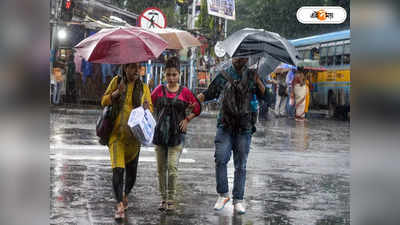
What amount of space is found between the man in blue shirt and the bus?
18549 millimetres

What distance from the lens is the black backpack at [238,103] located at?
6.68 m

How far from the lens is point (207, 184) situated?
8.39m

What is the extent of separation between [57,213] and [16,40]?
3.66m

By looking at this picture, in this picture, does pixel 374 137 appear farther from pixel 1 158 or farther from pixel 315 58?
pixel 315 58

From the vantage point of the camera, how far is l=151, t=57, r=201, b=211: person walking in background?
6.50m

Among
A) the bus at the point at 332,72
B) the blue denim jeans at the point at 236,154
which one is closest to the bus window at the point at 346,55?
the bus at the point at 332,72

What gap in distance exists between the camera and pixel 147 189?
25.8 feet

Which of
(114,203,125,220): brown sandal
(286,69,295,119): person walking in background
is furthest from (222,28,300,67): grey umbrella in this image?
(286,69,295,119): person walking in background

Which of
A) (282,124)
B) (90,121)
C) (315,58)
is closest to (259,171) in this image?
(90,121)

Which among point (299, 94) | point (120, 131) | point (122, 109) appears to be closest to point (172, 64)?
point (122, 109)

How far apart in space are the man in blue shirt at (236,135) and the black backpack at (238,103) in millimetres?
12

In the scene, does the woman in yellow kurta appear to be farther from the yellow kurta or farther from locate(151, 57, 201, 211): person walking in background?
locate(151, 57, 201, 211): person walking in background

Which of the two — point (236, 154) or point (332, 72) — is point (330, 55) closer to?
point (332, 72)

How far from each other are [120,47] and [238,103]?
4.98ft
